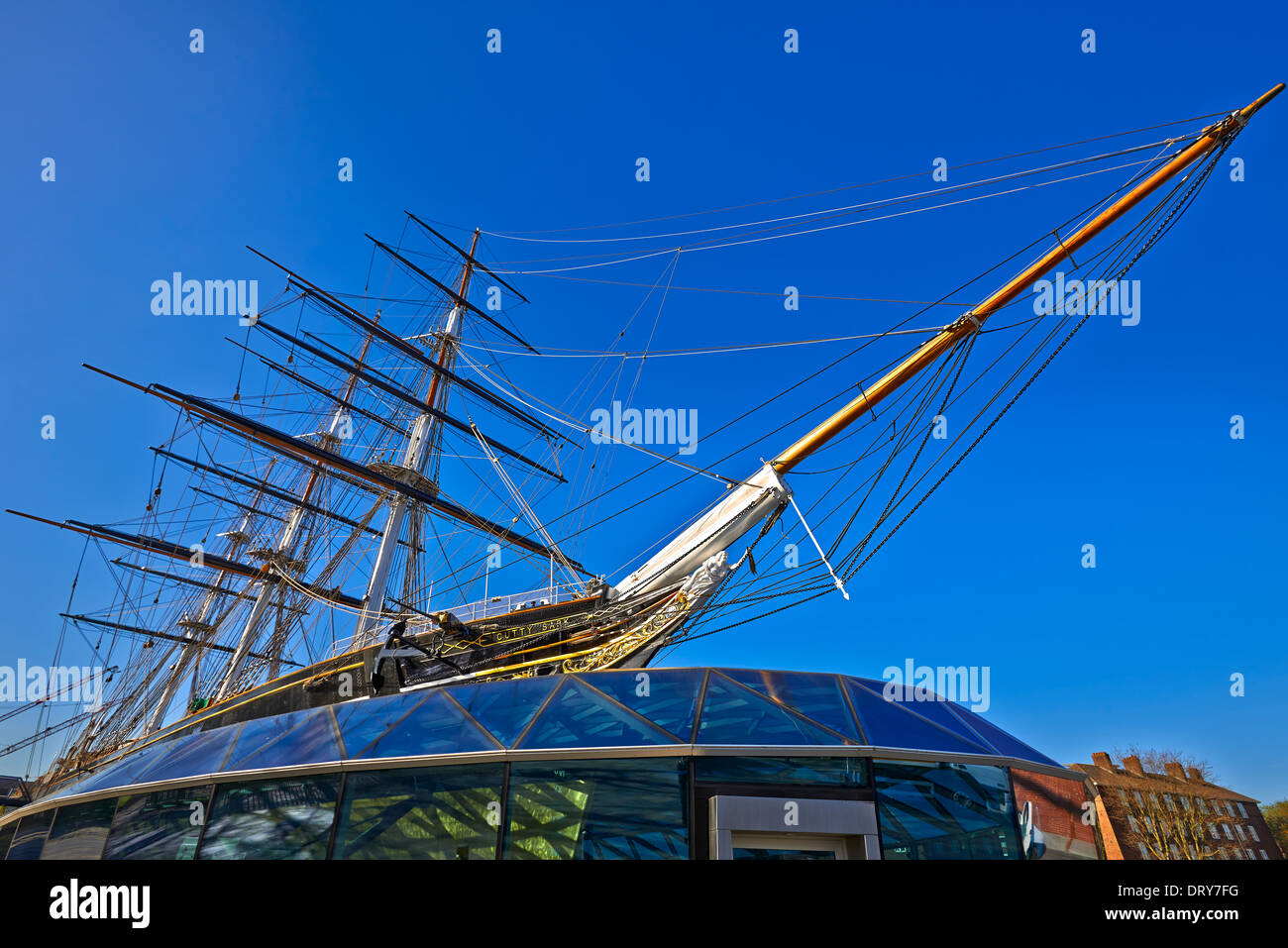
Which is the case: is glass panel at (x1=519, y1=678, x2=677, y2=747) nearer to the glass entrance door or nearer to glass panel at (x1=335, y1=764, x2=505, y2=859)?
glass panel at (x1=335, y1=764, x2=505, y2=859)

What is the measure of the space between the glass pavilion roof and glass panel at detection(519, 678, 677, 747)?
13 mm

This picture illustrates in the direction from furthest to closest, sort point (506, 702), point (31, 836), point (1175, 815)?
1. point (1175, 815)
2. point (31, 836)
3. point (506, 702)

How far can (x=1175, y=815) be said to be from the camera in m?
41.2

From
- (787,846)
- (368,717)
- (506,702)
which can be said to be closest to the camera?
(787,846)

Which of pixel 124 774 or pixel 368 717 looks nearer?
pixel 368 717

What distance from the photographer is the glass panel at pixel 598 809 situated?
7.73m

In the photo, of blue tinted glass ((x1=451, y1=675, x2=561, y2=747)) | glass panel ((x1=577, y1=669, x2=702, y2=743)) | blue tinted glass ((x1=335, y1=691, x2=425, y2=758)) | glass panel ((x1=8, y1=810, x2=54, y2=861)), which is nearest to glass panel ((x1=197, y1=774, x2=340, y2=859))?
blue tinted glass ((x1=335, y1=691, x2=425, y2=758))

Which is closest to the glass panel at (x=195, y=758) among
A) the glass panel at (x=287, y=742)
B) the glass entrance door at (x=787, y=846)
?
the glass panel at (x=287, y=742)

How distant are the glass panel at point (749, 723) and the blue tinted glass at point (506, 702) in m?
2.23

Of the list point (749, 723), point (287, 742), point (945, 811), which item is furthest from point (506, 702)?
point (945, 811)

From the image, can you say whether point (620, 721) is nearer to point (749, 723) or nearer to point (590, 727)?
point (590, 727)

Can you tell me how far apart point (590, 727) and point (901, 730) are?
3748mm

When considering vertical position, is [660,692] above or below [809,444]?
below
